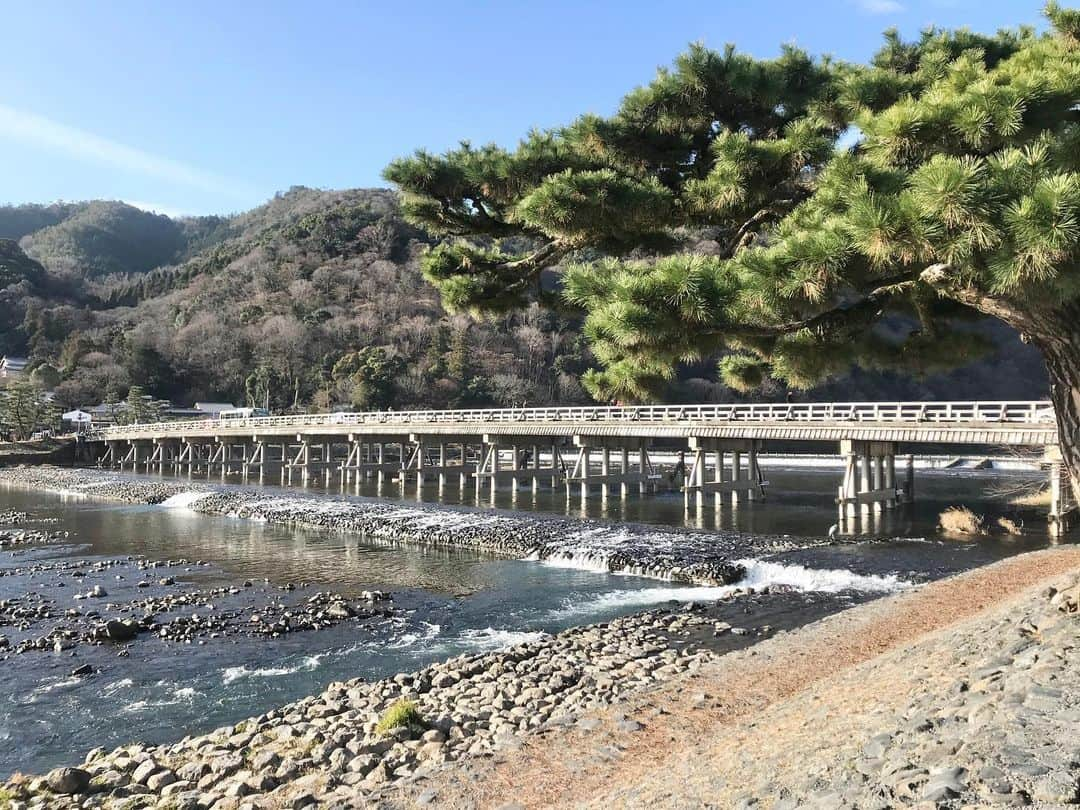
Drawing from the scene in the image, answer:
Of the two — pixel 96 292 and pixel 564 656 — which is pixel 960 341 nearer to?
pixel 564 656

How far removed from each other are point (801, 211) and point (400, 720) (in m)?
5.26

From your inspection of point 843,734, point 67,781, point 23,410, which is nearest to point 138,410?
point 23,410

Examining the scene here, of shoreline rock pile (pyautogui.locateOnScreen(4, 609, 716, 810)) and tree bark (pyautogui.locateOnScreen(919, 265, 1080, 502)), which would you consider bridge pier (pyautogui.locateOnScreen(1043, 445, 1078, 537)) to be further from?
tree bark (pyautogui.locateOnScreen(919, 265, 1080, 502))

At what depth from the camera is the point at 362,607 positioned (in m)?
12.4

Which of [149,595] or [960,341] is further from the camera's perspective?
[149,595]

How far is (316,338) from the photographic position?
6712cm

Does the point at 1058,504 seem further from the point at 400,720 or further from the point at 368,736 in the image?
the point at 368,736

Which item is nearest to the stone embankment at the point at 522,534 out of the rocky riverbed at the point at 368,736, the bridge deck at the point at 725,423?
the bridge deck at the point at 725,423

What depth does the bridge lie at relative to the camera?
1936 centimetres

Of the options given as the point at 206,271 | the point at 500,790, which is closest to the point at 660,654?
the point at 500,790

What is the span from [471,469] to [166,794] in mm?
30102

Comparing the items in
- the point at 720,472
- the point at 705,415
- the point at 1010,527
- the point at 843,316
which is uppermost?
the point at 843,316

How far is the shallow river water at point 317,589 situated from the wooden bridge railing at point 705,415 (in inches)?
119

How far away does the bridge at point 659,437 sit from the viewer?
19359mm
